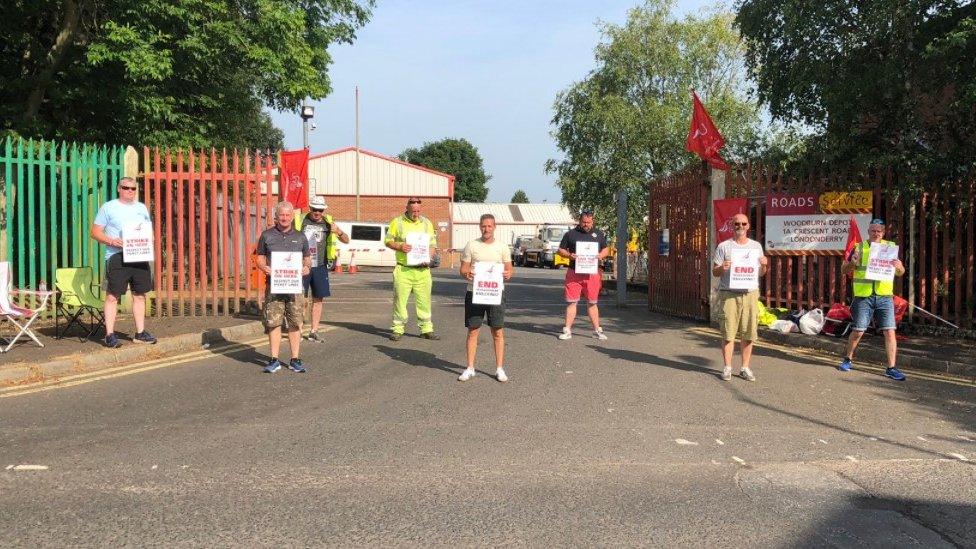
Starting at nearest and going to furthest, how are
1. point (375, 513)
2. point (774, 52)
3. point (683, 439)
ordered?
point (375, 513) < point (683, 439) < point (774, 52)

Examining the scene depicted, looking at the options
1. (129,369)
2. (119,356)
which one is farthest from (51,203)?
(129,369)

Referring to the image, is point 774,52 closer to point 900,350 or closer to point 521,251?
point 900,350

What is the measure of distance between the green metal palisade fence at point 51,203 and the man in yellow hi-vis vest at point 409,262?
403cm

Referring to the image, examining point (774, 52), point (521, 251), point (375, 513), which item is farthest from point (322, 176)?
point (375, 513)

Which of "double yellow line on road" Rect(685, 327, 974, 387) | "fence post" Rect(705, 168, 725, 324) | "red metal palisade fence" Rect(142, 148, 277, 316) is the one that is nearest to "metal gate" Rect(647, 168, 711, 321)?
"fence post" Rect(705, 168, 725, 324)

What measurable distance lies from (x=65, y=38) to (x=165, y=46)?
1.67 m

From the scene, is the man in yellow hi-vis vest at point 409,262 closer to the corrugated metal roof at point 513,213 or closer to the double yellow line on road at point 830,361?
the double yellow line on road at point 830,361

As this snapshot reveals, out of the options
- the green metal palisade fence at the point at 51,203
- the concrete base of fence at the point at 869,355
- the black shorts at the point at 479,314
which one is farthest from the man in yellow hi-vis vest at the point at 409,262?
the concrete base of fence at the point at 869,355

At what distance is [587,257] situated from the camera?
11.5m

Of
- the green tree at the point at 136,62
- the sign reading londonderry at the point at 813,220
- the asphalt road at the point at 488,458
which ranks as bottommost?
the asphalt road at the point at 488,458

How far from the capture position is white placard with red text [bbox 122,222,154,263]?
356 inches

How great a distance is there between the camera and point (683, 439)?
232 inches

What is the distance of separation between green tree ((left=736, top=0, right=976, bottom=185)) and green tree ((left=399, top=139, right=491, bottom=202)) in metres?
78.1

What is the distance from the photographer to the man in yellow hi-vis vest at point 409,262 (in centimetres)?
1029
